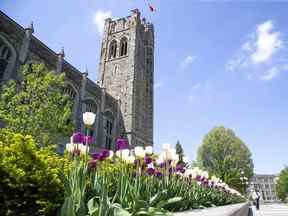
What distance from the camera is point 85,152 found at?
268 cm

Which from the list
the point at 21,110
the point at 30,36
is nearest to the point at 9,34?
the point at 30,36

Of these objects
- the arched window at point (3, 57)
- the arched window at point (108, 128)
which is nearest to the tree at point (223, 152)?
the arched window at point (108, 128)

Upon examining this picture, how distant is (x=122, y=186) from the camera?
2.42 m

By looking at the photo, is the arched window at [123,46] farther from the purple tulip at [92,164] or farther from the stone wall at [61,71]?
the purple tulip at [92,164]

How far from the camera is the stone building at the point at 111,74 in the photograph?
17.2 m

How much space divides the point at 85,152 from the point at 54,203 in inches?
26.0

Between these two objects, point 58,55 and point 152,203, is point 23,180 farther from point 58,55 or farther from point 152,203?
point 58,55

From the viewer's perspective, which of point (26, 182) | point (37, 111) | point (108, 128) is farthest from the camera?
point (108, 128)

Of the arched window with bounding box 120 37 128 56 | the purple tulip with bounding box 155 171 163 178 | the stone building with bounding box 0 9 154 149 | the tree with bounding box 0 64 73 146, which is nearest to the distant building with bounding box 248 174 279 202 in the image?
the stone building with bounding box 0 9 154 149

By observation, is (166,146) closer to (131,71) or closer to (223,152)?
(131,71)

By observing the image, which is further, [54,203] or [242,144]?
[242,144]

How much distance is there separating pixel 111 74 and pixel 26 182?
34150 millimetres

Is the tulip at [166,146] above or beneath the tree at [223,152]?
beneath

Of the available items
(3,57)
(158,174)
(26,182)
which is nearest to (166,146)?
(158,174)
